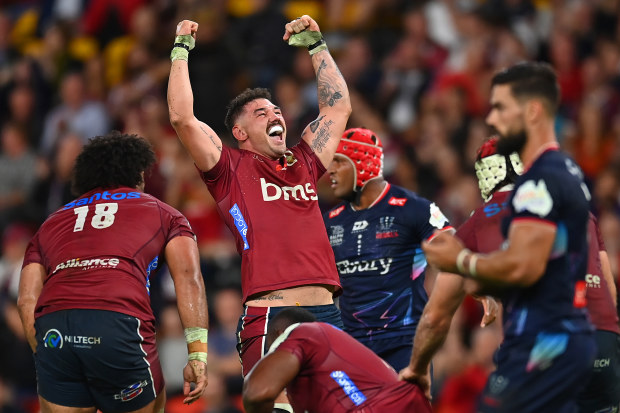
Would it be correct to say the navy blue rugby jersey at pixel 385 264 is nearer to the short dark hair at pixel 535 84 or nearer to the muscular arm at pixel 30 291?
the muscular arm at pixel 30 291

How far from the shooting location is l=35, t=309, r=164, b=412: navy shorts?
6.51m

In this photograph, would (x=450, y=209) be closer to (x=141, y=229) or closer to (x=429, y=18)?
(x=429, y=18)

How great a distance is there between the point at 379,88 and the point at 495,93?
900 cm

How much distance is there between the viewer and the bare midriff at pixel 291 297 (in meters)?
6.77

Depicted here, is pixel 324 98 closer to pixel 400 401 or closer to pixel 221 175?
pixel 221 175

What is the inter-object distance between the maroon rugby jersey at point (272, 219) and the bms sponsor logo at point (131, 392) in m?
0.90

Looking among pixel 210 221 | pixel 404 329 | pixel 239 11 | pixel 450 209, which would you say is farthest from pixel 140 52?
pixel 404 329

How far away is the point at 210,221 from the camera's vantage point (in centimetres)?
1331

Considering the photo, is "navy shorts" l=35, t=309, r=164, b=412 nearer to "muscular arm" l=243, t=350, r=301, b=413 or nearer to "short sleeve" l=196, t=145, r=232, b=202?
"short sleeve" l=196, t=145, r=232, b=202

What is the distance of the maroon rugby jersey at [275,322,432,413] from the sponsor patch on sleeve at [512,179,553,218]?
1384 millimetres

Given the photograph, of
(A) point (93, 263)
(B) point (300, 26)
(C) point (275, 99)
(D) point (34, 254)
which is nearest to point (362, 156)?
(B) point (300, 26)

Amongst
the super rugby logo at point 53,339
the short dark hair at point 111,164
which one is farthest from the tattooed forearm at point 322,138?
the super rugby logo at point 53,339


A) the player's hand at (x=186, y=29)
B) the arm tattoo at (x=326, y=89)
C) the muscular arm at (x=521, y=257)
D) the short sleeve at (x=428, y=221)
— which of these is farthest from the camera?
the short sleeve at (x=428, y=221)

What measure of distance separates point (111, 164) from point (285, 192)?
4.29 feet
